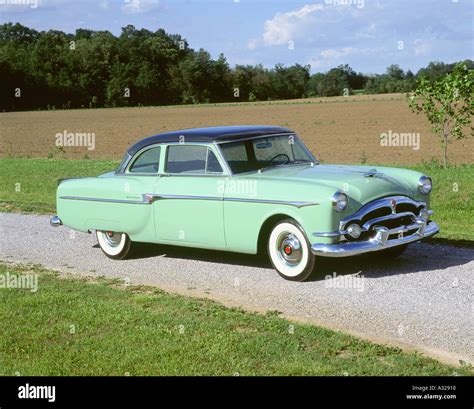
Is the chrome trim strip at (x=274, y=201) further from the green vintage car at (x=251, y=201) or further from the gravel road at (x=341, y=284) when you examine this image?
the gravel road at (x=341, y=284)

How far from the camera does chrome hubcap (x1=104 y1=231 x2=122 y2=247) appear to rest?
8.85m

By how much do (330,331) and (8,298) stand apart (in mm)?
3180

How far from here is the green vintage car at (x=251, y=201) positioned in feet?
23.5

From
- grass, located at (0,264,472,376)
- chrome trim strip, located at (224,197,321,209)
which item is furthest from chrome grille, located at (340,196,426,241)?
grass, located at (0,264,472,376)

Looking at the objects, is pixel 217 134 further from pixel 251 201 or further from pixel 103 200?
pixel 103 200

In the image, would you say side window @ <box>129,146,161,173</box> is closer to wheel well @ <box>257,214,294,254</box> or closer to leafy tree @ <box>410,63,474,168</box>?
wheel well @ <box>257,214,294,254</box>

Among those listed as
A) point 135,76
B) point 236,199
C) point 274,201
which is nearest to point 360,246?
point 274,201

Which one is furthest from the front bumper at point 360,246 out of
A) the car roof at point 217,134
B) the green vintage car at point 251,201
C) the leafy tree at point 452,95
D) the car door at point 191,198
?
the leafy tree at point 452,95

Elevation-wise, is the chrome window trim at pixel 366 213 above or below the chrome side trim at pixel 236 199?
below

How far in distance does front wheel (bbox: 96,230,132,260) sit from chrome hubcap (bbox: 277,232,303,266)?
214cm

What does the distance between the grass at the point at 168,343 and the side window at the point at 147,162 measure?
207 cm

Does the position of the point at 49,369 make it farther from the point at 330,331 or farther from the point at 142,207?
the point at 142,207

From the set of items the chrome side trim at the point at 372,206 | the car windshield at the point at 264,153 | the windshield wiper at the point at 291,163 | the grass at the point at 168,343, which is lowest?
the grass at the point at 168,343
